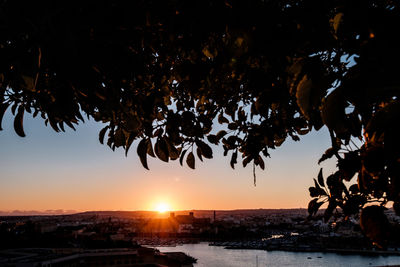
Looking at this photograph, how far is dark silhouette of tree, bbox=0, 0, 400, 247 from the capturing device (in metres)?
0.46

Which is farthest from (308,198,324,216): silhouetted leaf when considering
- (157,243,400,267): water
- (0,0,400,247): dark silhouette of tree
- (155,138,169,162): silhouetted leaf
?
(157,243,400,267): water

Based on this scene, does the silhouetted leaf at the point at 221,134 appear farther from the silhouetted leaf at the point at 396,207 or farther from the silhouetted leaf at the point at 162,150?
the silhouetted leaf at the point at 396,207

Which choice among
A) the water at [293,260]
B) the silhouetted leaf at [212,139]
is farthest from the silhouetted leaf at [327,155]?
the water at [293,260]

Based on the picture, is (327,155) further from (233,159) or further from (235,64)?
(233,159)

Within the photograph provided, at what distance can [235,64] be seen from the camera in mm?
1292

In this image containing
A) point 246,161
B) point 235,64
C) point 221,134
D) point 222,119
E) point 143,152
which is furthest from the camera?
point 222,119

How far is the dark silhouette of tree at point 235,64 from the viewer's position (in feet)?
1.52

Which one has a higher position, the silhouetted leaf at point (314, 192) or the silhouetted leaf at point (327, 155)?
the silhouetted leaf at point (327, 155)

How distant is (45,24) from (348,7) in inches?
24.6

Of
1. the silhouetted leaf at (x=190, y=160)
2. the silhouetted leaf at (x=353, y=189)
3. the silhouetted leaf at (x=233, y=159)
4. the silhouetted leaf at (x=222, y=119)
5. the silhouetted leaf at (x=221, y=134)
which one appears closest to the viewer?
the silhouetted leaf at (x=353, y=189)

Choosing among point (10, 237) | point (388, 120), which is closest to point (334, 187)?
point (388, 120)

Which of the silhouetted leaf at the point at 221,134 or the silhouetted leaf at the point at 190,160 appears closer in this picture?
the silhouetted leaf at the point at 190,160

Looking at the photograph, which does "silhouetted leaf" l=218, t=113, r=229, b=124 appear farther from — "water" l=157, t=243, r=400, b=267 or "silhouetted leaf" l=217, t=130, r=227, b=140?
"water" l=157, t=243, r=400, b=267

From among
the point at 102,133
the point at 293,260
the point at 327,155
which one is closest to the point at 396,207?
the point at 327,155
